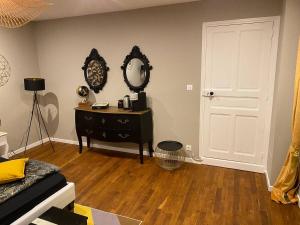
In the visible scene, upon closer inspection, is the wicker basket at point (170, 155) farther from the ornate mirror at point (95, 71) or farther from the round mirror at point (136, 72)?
the ornate mirror at point (95, 71)

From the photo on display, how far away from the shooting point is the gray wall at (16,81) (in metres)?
4.00

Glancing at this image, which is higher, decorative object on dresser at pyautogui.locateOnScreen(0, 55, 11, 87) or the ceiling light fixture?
the ceiling light fixture

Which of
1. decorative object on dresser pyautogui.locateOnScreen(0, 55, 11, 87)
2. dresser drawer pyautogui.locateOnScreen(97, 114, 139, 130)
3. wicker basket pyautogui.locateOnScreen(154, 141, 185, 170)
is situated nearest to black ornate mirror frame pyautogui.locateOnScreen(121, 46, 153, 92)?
dresser drawer pyautogui.locateOnScreen(97, 114, 139, 130)

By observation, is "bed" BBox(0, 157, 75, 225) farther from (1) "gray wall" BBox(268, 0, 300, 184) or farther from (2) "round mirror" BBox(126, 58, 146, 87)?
(1) "gray wall" BBox(268, 0, 300, 184)

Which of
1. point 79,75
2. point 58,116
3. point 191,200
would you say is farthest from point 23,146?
point 191,200

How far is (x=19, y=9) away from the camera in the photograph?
1.81 m

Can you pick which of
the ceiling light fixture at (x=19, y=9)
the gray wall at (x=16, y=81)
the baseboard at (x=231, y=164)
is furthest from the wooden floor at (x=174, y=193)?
the ceiling light fixture at (x=19, y=9)

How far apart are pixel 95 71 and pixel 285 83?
9.64ft

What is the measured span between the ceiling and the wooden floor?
2.39 meters

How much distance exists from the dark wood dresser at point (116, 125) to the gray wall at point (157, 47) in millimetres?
255

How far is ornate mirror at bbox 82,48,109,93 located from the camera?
403 cm

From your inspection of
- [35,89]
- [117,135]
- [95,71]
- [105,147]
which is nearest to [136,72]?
[95,71]

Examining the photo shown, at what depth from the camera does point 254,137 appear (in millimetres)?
3307

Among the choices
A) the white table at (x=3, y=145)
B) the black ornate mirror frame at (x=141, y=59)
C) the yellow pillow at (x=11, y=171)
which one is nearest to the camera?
the yellow pillow at (x=11, y=171)
